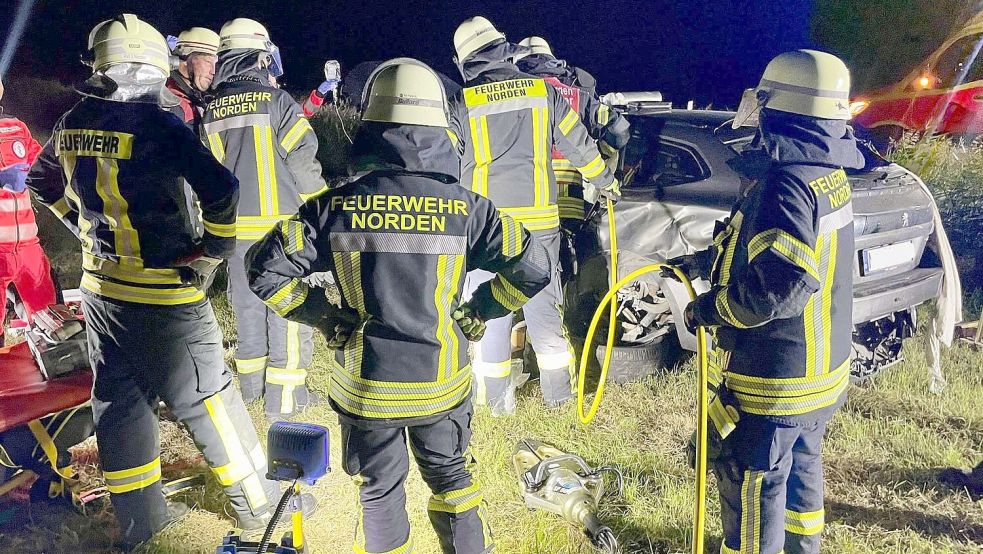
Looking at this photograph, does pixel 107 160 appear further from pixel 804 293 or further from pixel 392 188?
pixel 804 293

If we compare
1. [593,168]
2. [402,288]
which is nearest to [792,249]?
[402,288]

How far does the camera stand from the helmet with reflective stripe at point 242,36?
3361mm

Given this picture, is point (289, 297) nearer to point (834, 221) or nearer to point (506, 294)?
point (506, 294)

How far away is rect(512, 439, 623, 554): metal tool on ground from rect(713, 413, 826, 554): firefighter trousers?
53 cm

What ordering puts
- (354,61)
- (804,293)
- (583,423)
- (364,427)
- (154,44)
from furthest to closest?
(354,61), (583,423), (154,44), (364,427), (804,293)

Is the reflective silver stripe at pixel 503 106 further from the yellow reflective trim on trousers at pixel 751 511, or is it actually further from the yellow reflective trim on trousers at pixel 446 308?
the yellow reflective trim on trousers at pixel 751 511

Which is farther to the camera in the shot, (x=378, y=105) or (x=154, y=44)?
(x=154, y=44)

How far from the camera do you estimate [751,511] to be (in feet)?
7.15

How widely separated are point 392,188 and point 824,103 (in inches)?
51.7

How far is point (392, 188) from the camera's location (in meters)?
2.01

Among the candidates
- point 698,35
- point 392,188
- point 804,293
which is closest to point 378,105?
point 392,188

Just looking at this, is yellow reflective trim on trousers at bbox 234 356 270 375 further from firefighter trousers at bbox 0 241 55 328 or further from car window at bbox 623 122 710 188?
car window at bbox 623 122 710 188

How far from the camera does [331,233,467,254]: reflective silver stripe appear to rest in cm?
200

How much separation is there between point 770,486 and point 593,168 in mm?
1892
